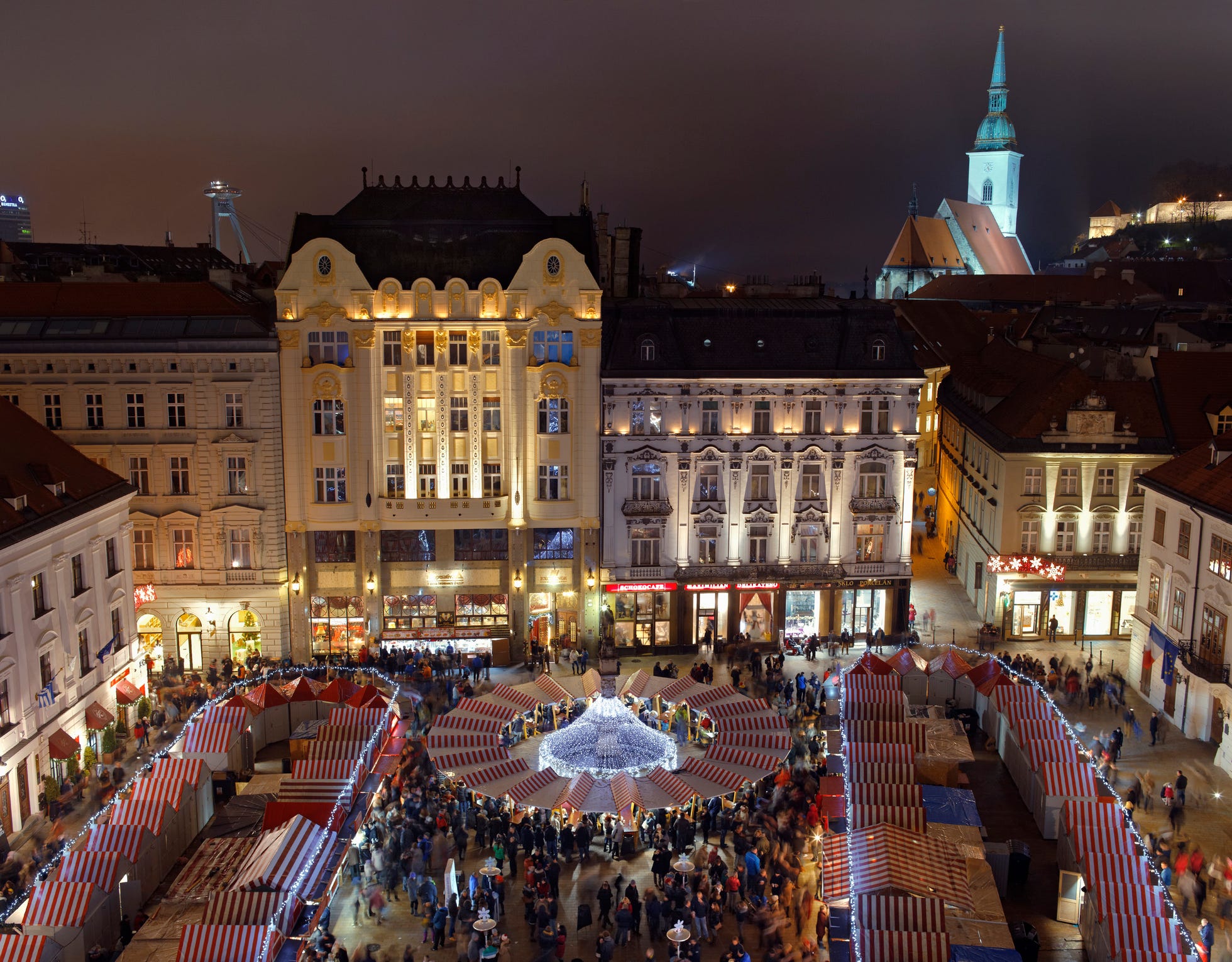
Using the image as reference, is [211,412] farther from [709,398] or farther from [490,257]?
[709,398]

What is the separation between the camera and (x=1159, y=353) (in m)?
59.5

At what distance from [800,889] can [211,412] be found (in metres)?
33.7

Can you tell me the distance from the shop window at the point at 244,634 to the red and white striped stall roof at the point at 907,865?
31581mm

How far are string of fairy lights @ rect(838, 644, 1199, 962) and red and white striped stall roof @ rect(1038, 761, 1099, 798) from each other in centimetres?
86

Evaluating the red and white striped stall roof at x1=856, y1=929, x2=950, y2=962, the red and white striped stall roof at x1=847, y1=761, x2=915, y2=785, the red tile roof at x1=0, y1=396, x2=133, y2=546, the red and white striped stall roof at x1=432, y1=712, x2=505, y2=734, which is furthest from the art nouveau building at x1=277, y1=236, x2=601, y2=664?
the red and white striped stall roof at x1=856, y1=929, x2=950, y2=962

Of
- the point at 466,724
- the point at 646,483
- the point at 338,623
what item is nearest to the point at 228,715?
the point at 466,724

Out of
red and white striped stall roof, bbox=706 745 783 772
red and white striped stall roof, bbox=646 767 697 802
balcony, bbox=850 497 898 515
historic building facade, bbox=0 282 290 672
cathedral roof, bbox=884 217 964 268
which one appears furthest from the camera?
cathedral roof, bbox=884 217 964 268

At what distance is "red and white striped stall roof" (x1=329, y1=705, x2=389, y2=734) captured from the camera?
39.2 metres

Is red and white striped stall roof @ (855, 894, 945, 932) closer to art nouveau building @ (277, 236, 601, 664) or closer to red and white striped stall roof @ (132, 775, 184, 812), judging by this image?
red and white striped stall roof @ (132, 775, 184, 812)

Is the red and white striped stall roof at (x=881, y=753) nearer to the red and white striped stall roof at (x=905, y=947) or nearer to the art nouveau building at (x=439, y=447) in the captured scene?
the red and white striped stall roof at (x=905, y=947)

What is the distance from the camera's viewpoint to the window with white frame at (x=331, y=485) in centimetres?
5319

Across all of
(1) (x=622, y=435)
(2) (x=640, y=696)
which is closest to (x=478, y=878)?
(2) (x=640, y=696)

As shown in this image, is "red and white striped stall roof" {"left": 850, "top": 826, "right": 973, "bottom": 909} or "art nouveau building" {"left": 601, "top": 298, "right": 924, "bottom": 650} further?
"art nouveau building" {"left": 601, "top": 298, "right": 924, "bottom": 650}

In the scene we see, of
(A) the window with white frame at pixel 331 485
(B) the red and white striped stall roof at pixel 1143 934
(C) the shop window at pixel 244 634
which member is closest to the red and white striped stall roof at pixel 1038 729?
(B) the red and white striped stall roof at pixel 1143 934
